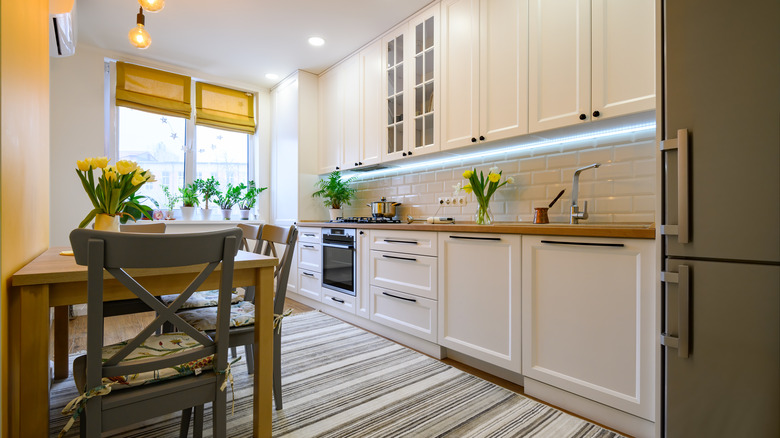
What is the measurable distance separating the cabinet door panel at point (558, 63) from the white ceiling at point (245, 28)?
3.69 feet

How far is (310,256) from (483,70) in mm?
2416

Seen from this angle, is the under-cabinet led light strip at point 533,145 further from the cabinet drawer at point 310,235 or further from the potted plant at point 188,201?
the potted plant at point 188,201

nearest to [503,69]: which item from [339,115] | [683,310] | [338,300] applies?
[683,310]

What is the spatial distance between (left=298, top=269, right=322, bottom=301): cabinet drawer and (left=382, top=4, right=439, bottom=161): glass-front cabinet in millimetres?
1389

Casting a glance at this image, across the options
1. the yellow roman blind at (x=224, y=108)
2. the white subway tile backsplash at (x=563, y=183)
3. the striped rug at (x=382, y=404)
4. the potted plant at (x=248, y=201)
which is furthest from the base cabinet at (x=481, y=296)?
the yellow roman blind at (x=224, y=108)

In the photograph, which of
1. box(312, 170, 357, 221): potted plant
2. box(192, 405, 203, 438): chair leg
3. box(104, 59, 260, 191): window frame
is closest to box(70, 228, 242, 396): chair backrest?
box(192, 405, 203, 438): chair leg

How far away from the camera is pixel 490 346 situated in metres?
2.11

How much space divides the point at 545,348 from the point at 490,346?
1.09 ft

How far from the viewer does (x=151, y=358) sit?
1.13 meters

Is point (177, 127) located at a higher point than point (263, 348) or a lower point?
higher

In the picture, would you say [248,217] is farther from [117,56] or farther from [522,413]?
[522,413]

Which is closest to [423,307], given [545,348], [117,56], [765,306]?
[545,348]

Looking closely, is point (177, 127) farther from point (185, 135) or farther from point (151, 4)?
point (151, 4)

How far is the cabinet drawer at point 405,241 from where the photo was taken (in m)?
2.49
